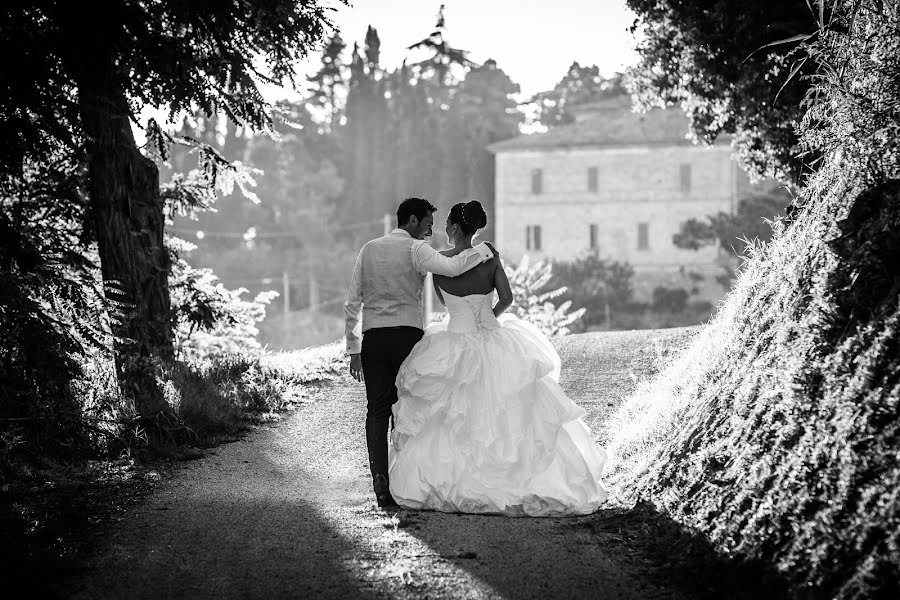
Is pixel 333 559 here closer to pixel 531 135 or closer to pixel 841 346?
pixel 841 346

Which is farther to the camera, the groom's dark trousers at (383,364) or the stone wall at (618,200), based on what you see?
the stone wall at (618,200)

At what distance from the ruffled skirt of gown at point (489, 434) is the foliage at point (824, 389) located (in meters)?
0.50

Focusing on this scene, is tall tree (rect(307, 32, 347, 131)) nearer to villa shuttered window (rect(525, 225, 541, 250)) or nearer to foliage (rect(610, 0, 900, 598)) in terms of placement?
villa shuttered window (rect(525, 225, 541, 250))

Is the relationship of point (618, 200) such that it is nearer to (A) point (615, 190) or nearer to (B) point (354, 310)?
(A) point (615, 190)

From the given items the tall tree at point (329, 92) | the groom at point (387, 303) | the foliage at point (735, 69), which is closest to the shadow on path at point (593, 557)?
the groom at point (387, 303)

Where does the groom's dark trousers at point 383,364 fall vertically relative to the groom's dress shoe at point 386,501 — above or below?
above

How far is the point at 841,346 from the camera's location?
14.9 feet

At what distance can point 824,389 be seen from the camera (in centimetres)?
449

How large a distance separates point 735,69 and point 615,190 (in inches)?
1636

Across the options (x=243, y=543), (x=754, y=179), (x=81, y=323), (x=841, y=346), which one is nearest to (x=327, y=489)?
(x=243, y=543)

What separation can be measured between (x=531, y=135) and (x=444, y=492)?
50.7 m

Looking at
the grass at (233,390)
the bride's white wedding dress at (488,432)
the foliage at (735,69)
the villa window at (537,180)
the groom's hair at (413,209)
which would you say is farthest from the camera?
the villa window at (537,180)

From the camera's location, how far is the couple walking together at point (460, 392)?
6.24 metres

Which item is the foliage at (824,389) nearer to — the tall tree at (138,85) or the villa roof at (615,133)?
the tall tree at (138,85)
